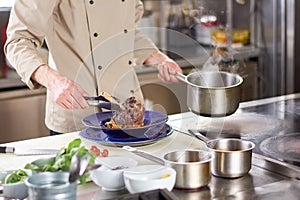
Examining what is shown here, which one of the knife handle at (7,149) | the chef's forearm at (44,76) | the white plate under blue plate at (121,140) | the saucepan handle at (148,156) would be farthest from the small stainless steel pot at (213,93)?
the knife handle at (7,149)

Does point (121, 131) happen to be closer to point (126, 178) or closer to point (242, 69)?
point (126, 178)

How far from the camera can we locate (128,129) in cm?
143

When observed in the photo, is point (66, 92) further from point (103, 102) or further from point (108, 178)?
point (108, 178)

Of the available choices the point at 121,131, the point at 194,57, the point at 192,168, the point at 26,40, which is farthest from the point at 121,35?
the point at 194,57

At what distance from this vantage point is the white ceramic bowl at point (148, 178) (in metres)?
1.07

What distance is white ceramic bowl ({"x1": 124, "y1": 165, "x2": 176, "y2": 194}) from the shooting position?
42.0 inches

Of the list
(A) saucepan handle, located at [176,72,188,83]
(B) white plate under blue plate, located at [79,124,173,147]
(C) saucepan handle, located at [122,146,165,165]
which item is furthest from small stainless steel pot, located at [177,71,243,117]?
(C) saucepan handle, located at [122,146,165,165]

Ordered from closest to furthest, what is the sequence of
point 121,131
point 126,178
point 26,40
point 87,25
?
point 126,178, point 121,131, point 26,40, point 87,25

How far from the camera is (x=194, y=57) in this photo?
3.03 m

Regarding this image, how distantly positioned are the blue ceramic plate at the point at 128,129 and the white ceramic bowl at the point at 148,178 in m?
0.30

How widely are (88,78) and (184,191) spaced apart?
70cm

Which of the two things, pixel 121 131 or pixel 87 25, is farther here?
pixel 87 25

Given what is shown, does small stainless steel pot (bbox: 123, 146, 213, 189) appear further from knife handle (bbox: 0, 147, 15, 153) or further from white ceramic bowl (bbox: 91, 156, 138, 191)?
knife handle (bbox: 0, 147, 15, 153)

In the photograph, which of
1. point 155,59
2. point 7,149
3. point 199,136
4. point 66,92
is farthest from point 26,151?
point 155,59
